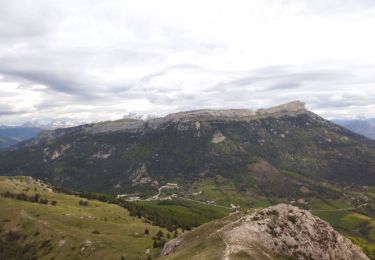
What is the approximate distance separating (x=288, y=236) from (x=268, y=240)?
18.5 feet

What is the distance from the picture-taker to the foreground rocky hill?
241ft

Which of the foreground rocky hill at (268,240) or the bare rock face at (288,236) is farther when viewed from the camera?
the bare rock face at (288,236)

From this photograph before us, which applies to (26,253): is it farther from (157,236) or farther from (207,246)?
(207,246)

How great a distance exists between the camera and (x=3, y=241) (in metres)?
198

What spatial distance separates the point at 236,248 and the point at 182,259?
10538 mm

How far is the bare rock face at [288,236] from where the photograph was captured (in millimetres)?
79125

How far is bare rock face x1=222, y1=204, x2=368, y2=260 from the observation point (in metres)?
79.1

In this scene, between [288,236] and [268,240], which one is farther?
[288,236]

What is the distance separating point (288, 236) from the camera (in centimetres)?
8356

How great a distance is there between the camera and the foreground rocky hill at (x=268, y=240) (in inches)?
2892

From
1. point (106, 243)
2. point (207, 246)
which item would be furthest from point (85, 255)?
point (207, 246)

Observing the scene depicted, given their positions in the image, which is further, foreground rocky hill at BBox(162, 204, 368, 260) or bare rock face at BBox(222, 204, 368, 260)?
bare rock face at BBox(222, 204, 368, 260)

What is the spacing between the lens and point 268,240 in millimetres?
80438

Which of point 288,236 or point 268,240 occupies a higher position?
point 268,240
